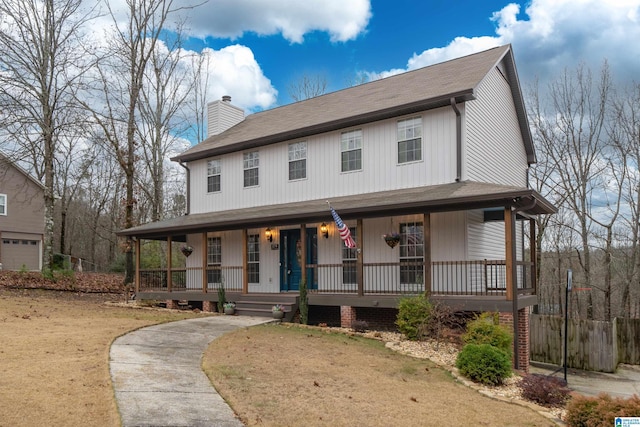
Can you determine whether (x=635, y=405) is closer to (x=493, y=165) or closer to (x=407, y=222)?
(x=407, y=222)

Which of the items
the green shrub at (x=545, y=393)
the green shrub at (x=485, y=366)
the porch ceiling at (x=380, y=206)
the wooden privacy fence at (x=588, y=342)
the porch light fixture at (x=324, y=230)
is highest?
the porch ceiling at (x=380, y=206)

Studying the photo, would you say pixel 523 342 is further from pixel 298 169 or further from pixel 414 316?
pixel 298 169

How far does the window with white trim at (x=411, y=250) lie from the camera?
46.2 feet

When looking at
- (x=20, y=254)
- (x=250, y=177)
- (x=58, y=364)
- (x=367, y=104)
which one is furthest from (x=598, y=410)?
(x=20, y=254)

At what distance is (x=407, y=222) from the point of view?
14453mm

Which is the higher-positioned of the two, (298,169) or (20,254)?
(298,169)

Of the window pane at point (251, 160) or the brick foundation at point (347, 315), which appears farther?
the window pane at point (251, 160)

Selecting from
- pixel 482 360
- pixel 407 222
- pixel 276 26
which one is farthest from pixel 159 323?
pixel 276 26

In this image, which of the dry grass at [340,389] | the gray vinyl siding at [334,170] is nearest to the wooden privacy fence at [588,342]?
the gray vinyl siding at [334,170]

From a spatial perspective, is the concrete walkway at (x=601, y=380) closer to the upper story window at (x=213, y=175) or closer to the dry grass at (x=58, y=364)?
the dry grass at (x=58, y=364)

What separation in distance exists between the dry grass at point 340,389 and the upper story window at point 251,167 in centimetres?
844

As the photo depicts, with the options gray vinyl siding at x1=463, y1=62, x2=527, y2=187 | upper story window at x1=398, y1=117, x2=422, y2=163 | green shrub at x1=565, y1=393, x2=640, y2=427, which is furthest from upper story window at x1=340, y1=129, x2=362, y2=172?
green shrub at x1=565, y1=393, x2=640, y2=427

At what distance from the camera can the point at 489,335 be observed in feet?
34.0

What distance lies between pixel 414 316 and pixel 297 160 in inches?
292
